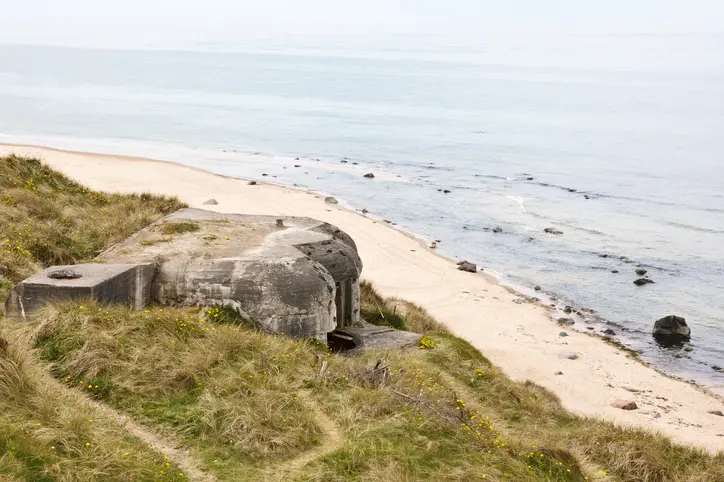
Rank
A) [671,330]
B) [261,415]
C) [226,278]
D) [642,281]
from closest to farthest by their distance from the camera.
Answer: [261,415] < [226,278] < [671,330] < [642,281]

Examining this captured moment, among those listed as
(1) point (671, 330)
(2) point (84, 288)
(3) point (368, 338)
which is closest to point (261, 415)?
(2) point (84, 288)

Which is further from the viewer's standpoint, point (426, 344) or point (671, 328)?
point (671, 328)

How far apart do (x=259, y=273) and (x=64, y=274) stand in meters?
3.27

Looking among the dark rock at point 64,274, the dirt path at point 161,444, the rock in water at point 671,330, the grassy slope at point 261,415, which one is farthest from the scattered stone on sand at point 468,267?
the dirt path at point 161,444

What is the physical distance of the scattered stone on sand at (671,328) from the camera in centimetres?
2364

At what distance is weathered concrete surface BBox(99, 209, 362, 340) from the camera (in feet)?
46.7

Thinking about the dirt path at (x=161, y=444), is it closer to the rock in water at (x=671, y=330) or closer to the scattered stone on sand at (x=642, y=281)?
the rock in water at (x=671, y=330)

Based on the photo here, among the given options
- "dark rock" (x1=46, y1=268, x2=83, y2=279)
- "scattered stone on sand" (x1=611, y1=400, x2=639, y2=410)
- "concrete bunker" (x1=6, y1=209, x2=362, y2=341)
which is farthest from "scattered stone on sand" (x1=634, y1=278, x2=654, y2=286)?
"dark rock" (x1=46, y1=268, x2=83, y2=279)

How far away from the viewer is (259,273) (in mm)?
14398

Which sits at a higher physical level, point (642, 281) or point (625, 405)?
point (642, 281)

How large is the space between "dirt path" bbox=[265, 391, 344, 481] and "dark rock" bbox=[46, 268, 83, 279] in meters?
4.42

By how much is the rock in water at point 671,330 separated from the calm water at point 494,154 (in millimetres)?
440

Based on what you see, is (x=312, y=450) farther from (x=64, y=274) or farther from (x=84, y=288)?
(x=64, y=274)

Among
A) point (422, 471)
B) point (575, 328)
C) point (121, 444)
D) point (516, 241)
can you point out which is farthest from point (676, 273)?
point (121, 444)
